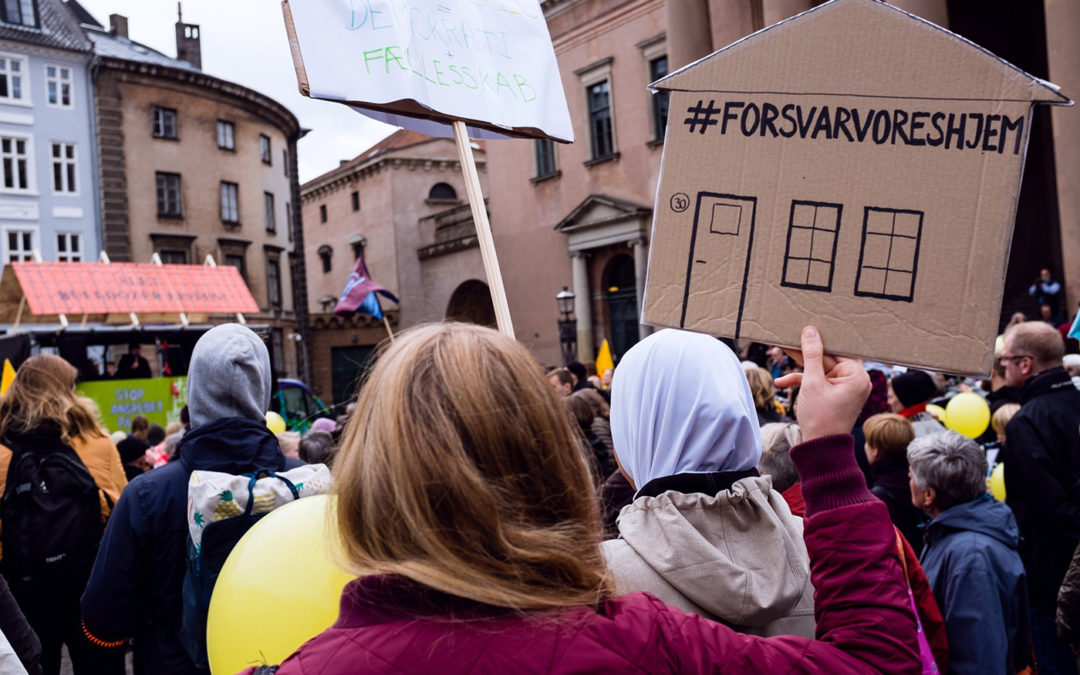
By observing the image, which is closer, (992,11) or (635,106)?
(992,11)

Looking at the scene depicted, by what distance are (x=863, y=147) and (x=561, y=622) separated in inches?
41.9

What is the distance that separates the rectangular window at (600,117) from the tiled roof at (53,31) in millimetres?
19291

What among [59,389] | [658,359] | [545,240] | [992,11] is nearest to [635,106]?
[545,240]

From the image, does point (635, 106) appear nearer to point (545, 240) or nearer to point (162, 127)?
point (545, 240)

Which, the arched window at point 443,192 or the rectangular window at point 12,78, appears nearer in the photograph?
the rectangular window at point 12,78

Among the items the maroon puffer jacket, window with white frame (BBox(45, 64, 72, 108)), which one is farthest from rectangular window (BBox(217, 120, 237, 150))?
the maroon puffer jacket

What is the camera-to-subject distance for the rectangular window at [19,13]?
101ft

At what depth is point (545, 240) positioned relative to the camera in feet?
90.3

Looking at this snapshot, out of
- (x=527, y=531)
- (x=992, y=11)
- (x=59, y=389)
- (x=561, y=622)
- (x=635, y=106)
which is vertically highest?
(x=992, y=11)

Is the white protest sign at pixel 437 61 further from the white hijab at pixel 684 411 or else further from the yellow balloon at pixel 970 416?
the yellow balloon at pixel 970 416

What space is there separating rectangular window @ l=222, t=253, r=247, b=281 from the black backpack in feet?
109

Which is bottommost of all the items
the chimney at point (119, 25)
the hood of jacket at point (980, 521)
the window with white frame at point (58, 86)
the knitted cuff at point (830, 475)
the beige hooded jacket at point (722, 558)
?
the hood of jacket at point (980, 521)

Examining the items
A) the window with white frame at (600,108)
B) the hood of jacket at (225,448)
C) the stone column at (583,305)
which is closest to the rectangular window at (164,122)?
the window with white frame at (600,108)

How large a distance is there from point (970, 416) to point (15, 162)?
33201 mm
